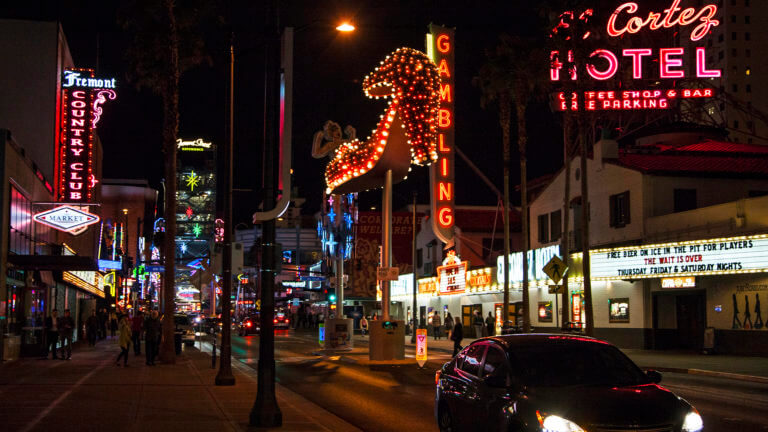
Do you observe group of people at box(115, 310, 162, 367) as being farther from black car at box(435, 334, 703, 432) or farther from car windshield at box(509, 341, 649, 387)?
car windshield at box(509, 341, 649, 387)

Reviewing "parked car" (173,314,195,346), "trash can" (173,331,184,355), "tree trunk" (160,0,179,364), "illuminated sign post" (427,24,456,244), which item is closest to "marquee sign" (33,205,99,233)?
"tree trunk" (160,0,179,364)

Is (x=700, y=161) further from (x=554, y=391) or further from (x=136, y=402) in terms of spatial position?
(x=554, y=391)

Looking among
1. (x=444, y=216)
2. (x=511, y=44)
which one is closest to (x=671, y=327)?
(x=444, y=216)

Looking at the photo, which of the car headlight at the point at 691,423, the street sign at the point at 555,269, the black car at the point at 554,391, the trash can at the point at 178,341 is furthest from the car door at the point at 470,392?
the trash can at the point at 178,341

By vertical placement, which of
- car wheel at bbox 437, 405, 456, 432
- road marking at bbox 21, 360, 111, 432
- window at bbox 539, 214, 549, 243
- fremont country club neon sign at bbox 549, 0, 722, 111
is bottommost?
road marking at bbox 21, 360, 111, 432

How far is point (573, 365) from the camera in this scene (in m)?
9.15

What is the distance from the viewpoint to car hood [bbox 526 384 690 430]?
25.2ft

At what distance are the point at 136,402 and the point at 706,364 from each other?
19.0m

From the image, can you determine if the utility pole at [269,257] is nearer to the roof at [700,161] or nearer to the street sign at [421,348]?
the street sign at [421,348]

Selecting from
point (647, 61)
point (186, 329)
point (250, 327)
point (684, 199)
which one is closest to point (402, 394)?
point (684, 199)

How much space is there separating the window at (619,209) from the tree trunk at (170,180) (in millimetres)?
19806

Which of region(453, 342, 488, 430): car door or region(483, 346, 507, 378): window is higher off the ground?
region(483, 346, 507, 378): window

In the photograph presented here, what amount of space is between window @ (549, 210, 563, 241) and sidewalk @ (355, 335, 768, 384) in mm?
10341

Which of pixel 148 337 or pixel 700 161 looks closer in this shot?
pixel 148 337
